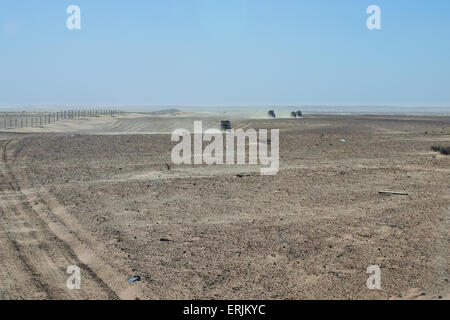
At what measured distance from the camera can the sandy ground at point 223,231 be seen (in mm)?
7605

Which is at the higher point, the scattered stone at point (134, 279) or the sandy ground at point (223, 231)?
the sandy ground at point (223, 231)

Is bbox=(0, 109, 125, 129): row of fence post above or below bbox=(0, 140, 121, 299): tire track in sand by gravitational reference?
above

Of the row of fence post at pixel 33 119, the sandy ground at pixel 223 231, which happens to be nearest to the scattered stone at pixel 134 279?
the sandy ground at pixel 223 231

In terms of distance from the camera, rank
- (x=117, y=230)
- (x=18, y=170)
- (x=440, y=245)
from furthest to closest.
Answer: (x=18, y=170) < (x=117, y=230) < (x=440, y=245)

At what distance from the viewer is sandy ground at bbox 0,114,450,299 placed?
7.61 m

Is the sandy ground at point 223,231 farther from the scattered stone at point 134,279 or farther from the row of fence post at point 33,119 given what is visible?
the row of fence post at point 33,119

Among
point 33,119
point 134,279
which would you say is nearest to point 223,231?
point 134,279

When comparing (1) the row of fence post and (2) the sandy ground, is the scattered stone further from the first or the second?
(1) the row of fence post

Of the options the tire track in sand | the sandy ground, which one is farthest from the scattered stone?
the tire track in sand

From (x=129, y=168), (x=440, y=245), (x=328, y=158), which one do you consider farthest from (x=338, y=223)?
(x=328, y=158)

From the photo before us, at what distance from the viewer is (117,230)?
35.7 ft
